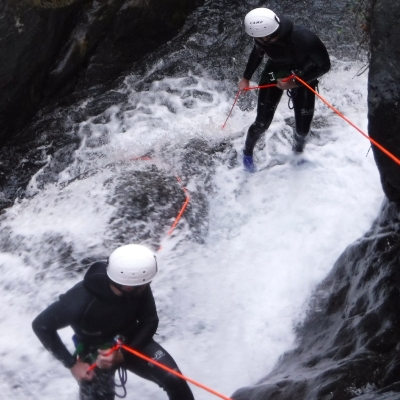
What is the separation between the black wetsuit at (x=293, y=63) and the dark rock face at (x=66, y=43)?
2427 millimetres

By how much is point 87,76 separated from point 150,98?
826 mm

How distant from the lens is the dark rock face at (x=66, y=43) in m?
6.39

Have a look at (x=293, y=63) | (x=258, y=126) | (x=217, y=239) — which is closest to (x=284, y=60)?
(x=293, y=63)

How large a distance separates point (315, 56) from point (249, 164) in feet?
5.14

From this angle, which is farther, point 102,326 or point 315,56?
point 315,56

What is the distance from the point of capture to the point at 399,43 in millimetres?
3682

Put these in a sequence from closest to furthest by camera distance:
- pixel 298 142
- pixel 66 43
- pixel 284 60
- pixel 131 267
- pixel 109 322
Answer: pixel 131 267 → pixel 109 322 → pixel 284 60 → pixel 298 142 → pixel 66 43

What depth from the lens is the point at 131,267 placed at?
3201 mm

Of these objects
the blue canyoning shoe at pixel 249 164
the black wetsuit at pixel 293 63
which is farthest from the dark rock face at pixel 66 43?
the black wetsuit at pixel 293 63

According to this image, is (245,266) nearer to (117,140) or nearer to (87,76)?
(117,140)

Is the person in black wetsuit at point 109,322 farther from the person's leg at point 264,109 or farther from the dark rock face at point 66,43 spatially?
the dark rock face at point 66,43

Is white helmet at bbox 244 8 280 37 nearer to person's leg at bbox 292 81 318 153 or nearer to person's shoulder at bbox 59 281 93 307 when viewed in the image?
person's leg at bbox 292 81 318 153

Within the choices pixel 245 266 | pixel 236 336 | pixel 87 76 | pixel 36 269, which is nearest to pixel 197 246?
pixel 245 266

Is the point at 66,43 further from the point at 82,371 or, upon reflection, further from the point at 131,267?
the point at 82,371
